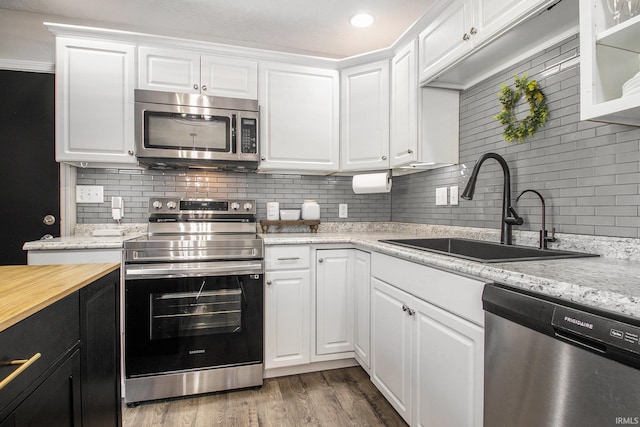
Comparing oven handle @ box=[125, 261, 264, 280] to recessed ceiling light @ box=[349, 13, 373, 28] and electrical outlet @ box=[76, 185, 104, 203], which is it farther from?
recessed ceiling light @ box=[349, 13, 373, 28]

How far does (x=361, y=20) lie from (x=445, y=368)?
2281 mm

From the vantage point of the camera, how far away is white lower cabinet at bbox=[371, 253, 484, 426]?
109 centimetres

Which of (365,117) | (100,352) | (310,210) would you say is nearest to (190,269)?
(100,352)

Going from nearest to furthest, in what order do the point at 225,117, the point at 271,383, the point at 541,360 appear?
the point at 541,360, the point at 271,383, the point at 225,117

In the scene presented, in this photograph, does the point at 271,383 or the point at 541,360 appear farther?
the point at 271,383

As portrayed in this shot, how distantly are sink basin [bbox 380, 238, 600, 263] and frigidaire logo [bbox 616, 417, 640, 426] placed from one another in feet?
1.85

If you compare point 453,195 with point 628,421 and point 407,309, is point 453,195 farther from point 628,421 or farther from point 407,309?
point 628,421

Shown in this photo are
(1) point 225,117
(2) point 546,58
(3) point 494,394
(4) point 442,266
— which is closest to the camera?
(3) point 494,394

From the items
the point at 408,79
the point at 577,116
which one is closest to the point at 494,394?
the point at 577,116

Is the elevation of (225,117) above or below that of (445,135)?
above

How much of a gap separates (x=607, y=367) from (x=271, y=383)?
1.88 m

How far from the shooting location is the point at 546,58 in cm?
152

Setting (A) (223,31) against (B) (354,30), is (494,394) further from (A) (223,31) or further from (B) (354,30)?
(A) (223,31)

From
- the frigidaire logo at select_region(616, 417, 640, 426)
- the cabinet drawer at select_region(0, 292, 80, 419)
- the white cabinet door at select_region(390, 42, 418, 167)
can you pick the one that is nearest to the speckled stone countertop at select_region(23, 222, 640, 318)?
the frigidaire logo at select_region(616, 417, 640, 426)
